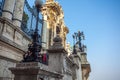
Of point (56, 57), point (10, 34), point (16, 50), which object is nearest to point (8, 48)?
point (16, 50)

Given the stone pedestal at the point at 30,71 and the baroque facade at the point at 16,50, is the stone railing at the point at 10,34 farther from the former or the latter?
the stone pedestal at the point at 30,71

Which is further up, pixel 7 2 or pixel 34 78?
pixel 7 2

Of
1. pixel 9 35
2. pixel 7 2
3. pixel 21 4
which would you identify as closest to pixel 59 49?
pixel 9 35

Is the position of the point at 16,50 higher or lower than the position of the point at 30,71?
higher

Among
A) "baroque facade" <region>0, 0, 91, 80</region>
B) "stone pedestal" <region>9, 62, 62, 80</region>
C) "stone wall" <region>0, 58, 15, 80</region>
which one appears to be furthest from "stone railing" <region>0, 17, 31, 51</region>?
"stone pedestal" <region>9, 62, 62, 80</region>

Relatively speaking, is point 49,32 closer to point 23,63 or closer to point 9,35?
point 9,35

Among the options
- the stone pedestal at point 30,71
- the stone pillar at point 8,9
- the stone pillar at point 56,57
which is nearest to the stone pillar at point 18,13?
the stone pillar at point 8,9

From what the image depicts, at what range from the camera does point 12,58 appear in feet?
23.9

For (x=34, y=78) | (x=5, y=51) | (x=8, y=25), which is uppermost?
(x=8, y=25)

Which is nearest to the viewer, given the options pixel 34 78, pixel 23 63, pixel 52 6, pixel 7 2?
pixel 34 78

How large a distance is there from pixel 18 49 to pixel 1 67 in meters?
1.84

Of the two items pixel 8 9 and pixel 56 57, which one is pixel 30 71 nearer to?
pixel 56 57

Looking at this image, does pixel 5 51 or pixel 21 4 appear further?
pixel 21 4

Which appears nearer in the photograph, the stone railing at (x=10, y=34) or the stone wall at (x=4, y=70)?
the stone wall at (x=4, y=70)
